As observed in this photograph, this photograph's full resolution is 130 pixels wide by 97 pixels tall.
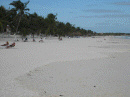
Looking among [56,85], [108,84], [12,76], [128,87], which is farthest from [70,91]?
[12,76]

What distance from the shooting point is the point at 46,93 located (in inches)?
203

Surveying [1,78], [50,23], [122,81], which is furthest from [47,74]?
[50,23]

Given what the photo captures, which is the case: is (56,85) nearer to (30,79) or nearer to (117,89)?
(30,79)

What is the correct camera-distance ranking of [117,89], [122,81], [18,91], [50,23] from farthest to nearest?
[50,23] < [122,81] < [117,89] < [18,91]

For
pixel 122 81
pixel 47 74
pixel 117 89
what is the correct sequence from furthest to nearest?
pixel 47 74 → pixel 122 81 → pixel 117 89

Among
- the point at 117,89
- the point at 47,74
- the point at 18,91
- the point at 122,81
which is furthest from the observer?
the point at 47,74

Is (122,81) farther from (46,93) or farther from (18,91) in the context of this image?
(18,91)

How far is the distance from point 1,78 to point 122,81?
5.01 metres

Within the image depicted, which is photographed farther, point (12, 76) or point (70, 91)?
point (12, 76)

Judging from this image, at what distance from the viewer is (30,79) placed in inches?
260

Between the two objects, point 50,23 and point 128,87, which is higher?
point 50,23

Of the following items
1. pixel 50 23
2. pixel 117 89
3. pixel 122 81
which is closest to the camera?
pixel 117 89

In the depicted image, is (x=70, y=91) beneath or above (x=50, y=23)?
beneath

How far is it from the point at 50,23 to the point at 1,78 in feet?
186
